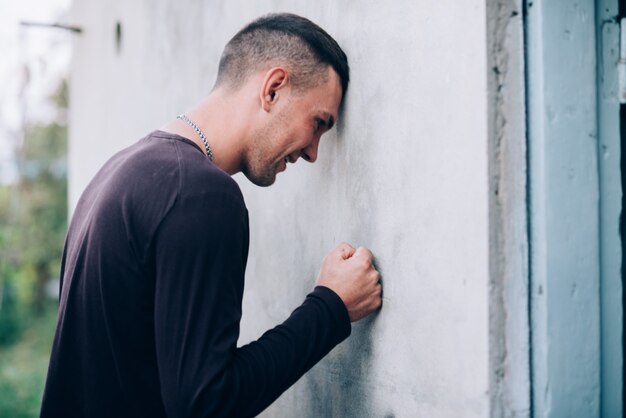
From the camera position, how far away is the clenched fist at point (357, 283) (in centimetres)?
192

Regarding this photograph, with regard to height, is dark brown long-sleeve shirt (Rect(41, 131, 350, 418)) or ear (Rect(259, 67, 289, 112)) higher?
ear (Rect(259, 67, 289, 112))

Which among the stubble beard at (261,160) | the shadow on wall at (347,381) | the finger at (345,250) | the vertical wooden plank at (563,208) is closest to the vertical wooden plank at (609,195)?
the vertical wooden plank at (563,208)

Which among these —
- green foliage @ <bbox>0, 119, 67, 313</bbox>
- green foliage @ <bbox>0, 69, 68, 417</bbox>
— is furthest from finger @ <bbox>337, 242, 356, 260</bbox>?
green foliage @ <bbox>0, 119, 67, 313</bbox>

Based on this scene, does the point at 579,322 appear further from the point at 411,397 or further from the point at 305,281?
the point at 305,281

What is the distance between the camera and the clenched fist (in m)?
1.92

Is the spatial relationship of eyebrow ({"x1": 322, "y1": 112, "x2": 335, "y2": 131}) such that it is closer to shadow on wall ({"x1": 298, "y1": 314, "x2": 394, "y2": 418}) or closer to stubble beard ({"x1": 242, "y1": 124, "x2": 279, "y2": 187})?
stubble beard ({"x1": 242, "y1": 124, "x2": 279, "y2": 187})

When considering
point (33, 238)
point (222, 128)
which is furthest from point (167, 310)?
point (33, 238)

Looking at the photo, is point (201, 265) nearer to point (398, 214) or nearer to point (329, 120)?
point (398, 214)

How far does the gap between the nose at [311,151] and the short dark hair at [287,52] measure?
0.20 meters

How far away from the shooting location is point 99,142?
5.98 metres

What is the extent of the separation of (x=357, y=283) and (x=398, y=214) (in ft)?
0.79

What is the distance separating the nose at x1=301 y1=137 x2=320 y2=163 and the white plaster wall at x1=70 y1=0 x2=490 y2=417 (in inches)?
2.8

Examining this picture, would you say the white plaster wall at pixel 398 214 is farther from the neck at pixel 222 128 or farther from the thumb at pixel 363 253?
the neck at pixel 222 128

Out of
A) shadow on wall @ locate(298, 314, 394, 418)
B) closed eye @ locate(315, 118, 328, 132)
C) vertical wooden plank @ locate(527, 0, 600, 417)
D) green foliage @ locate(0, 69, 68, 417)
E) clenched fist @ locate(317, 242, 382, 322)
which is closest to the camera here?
vertical wooden plank @ locate(527, 0, 600, 417)
